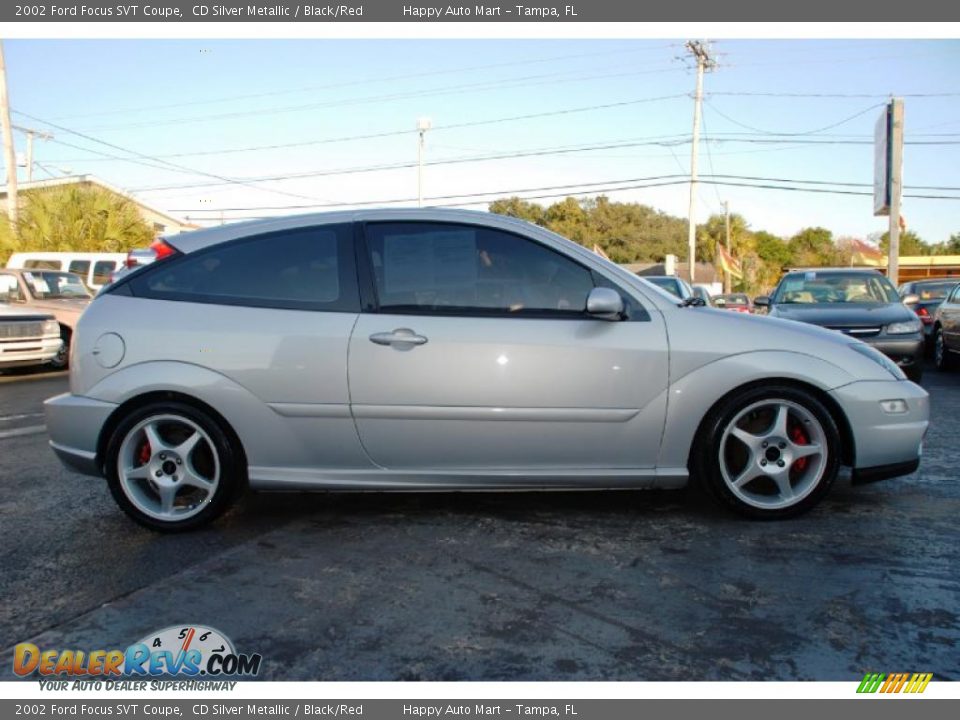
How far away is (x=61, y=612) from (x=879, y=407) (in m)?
3.76

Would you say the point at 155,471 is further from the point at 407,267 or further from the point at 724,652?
the point at 724,652

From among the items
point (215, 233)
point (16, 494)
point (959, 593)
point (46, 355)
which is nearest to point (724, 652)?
point (959, 593)

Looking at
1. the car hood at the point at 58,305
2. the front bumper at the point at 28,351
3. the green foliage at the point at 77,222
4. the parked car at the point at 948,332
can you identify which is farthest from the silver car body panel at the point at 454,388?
the green foliage at the point at 77,222

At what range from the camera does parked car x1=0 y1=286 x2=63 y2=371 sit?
11094mm

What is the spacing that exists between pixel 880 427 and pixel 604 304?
153cm

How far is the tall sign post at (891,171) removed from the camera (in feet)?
65.5

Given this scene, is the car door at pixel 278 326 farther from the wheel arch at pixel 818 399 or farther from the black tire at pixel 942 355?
the black tire at pixel 942 355

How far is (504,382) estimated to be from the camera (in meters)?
3.61

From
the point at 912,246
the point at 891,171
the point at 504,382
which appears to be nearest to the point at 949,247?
the point at 912,246

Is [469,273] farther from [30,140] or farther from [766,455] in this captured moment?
[30,140]

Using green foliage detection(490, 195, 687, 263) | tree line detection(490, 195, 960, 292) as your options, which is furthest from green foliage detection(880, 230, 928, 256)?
green foliage detection(490, 195, 687, 263)

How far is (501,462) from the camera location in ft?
12.1

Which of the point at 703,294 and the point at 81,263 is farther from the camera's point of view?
the point at 81,263

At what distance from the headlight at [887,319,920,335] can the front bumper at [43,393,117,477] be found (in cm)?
758
